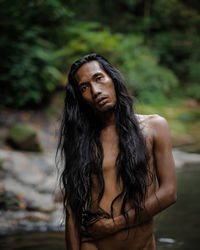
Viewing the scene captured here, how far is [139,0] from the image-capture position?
24734mm

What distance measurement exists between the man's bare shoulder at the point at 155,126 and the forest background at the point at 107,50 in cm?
291

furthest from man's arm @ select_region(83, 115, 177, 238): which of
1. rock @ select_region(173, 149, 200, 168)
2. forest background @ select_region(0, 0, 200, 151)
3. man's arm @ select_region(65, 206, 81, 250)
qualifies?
rock @ select_region(173, 149, 200, 168)

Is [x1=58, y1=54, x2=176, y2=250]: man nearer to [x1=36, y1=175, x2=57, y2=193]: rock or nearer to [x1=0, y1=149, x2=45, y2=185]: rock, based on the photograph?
[x1=36, y1=175, x2=57, y2=193]: rock

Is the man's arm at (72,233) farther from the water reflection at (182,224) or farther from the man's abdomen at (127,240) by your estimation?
the water reflection at (182,224)

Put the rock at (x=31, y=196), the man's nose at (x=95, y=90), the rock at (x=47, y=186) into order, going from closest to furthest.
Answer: the man's nose at (x=95, y=90) < the rock at (x=31, y=196) < the rock at (x=47, y=186)

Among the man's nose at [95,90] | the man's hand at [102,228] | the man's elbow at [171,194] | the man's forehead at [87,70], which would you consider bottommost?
the man's hand at [102,228]

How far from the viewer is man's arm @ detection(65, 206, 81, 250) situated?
6.28 feet

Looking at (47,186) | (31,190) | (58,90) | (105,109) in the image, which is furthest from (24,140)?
(105,109)

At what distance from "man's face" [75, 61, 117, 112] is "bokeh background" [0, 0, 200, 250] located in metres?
0.39

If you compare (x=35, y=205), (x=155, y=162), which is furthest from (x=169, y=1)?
(x=155, y=162)

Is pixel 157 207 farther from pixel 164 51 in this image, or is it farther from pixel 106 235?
pixel 164 51

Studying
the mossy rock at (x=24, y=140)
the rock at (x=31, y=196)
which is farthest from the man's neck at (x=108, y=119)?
the mossy rock at (x=24, y=140)

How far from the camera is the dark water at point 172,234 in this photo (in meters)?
3.30

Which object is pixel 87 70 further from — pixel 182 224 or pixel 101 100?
pixel 182 224
